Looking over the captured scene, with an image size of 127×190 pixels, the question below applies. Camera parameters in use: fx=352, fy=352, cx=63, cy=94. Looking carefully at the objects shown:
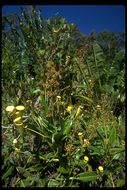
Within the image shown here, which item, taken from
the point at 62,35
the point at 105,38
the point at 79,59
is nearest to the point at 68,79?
the point at 79,59

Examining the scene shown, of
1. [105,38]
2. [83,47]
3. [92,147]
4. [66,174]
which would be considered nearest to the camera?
[66,174]

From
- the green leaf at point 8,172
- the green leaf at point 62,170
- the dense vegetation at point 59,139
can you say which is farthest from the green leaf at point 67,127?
the green leaf at point 8,172

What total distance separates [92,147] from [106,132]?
239 millimetres

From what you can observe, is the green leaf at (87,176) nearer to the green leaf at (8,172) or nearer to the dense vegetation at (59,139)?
the dense vegetation at (59,139)

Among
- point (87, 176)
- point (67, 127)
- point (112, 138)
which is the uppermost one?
point (67, 127)

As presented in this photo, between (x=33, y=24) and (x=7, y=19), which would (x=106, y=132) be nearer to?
(x=33, y=24)

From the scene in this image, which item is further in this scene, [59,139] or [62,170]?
[59,139]

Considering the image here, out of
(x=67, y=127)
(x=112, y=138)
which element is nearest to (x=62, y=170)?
(x=67, y=127)

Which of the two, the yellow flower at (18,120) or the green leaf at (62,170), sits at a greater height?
the yellow flower at (18,120)

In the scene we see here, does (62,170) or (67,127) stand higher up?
(67,127)

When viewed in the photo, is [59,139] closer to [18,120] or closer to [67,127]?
[67,127]

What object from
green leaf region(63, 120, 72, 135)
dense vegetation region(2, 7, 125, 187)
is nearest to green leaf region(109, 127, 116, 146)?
dense vegetation region(2, 7, 125, 187)

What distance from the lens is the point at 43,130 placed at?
321 centimetres

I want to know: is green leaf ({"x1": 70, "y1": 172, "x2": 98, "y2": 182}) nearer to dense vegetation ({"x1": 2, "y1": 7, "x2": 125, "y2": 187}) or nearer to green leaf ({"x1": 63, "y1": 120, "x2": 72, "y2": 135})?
dense vegetation ({"x1": 2, "y1": 7, "x2": 125, "y2": 187})
